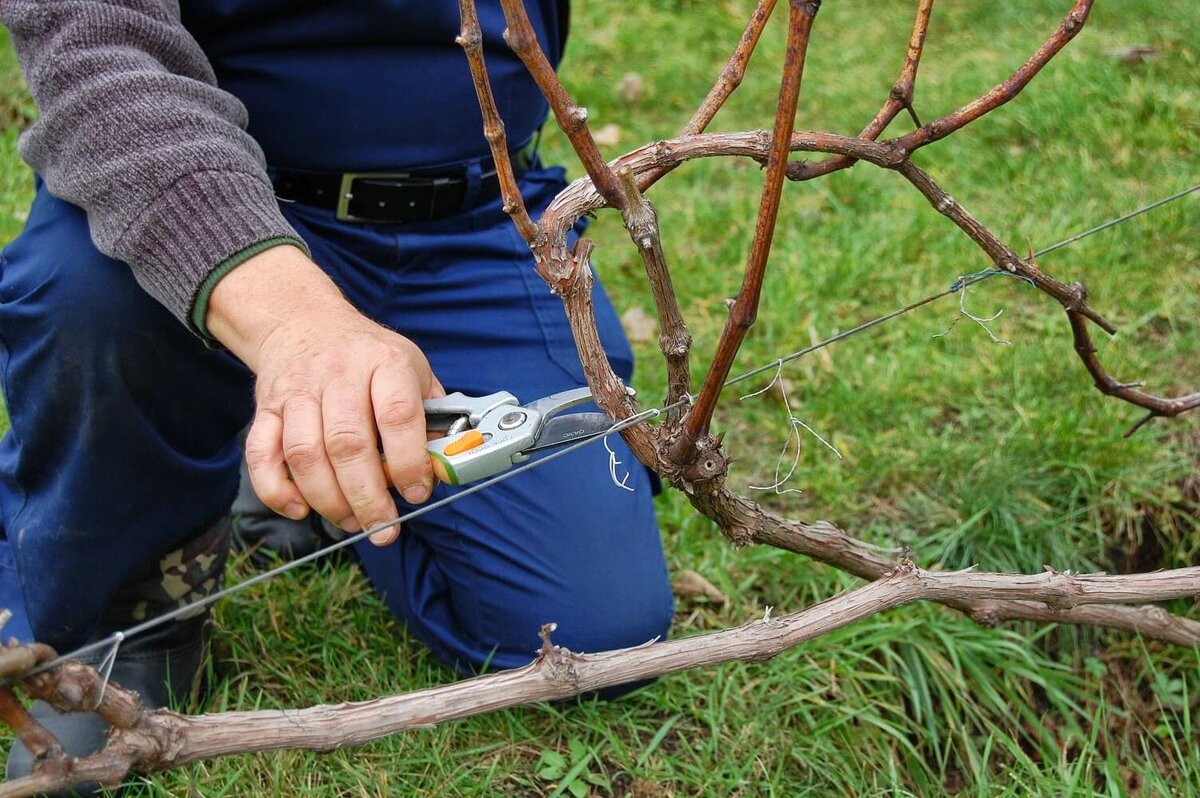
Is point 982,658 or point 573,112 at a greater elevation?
point 573,112

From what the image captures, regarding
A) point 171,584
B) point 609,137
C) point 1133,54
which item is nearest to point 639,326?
point 609,137

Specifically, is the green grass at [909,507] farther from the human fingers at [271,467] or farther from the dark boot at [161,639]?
the human fingers at [271,467]

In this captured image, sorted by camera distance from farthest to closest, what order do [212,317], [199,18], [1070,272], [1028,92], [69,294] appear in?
[1028,92] → [1070,272] → [199,18] → [69,294] → [212,317]

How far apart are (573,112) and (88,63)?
74 cm

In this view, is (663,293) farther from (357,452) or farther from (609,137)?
(609,137)

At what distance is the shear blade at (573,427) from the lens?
1147 millimetres

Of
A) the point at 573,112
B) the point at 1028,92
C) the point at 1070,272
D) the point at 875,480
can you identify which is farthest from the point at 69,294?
the point at 1028,92

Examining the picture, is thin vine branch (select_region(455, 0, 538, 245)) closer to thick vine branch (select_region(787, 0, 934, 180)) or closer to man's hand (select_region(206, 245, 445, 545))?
man's hand (select_region(206, 245, 445, 545))

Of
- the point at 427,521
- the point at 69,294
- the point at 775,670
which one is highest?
the point at 69,294

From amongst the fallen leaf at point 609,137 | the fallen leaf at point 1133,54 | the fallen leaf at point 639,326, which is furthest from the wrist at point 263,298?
the fallen leaf at point 1133,54

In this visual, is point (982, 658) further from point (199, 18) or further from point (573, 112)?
point (199, 18)

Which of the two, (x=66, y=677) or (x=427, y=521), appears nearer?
(x=66, y=677)

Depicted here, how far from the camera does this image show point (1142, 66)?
3.23 meters

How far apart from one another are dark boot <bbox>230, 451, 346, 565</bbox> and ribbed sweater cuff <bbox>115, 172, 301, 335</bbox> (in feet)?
2.26
